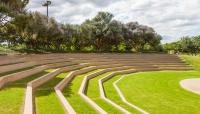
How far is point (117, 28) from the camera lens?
183 feet

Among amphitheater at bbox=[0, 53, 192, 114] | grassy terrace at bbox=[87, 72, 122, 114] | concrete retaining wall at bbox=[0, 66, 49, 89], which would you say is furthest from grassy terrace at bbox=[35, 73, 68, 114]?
grassy terrace at bbox=[87, 72, 122, 114]

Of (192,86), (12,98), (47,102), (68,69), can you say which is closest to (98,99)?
(47,102)

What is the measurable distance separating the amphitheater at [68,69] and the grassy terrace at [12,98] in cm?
10

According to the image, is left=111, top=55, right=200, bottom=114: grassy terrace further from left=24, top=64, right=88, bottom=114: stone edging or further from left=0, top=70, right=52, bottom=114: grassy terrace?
left=0, top=70, right=52, bottom=114: grassy terrace

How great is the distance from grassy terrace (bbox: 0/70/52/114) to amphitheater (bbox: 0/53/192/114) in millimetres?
105

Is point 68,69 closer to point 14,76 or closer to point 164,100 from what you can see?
point 14,76

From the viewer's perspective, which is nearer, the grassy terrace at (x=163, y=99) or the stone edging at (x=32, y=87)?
the stone edging at (x=32, y=87)

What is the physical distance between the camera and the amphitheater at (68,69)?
1034cm

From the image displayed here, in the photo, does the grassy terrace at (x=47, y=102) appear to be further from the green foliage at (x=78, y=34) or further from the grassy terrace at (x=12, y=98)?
the green foliage at (x=78, y=34)

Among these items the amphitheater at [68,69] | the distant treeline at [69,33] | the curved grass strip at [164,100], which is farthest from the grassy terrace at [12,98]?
the distant treeline at [69,33]

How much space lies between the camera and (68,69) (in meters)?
23.0

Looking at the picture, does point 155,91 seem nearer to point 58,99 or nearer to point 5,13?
point 58,99

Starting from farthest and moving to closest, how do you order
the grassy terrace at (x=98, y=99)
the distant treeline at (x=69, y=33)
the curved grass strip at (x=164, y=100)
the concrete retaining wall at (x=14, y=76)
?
the distant treeline at (x=69, y=33) < the curved grass strip at (x=164, y=100) < the concrete retaining wall at (x=14, y=76) < the grassy terrace at (x=98, y=99)

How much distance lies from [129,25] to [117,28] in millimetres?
9604
